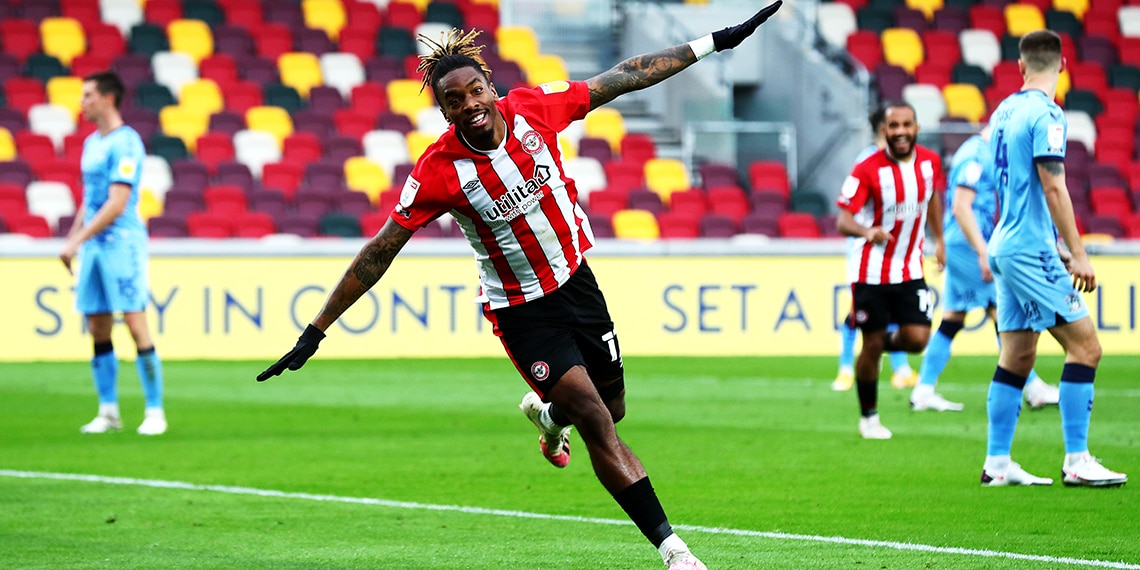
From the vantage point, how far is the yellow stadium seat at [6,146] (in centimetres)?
2145

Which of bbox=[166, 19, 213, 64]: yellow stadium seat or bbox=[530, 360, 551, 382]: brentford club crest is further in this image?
bbox=[166, 19, 213, 64]: yellow stadium seat

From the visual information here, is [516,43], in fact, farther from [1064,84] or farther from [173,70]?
[1064,84]

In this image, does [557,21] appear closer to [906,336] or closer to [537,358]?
[906,336]

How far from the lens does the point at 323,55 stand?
2447 centimetres

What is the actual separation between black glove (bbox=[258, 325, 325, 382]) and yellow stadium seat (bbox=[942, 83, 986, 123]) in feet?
67.7

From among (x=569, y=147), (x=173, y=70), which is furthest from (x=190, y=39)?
(x=569, y=147)

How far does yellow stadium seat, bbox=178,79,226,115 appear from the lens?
22.9 metres

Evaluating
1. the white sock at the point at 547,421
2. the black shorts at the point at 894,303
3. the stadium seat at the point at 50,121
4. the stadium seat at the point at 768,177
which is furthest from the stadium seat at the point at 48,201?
the white sock at the point at 547,421

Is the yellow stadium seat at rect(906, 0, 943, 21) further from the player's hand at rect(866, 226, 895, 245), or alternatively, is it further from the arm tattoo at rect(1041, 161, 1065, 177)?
the arm tattoo at rect(1041, 161, 1065, 177)

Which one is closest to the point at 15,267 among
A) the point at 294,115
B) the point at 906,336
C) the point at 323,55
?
the point at 294,115

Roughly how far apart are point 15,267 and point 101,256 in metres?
7.34

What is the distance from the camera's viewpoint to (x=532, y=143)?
5648 millimetres

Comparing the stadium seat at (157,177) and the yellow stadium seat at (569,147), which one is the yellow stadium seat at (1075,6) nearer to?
the yellow stadium seat at (569,147)

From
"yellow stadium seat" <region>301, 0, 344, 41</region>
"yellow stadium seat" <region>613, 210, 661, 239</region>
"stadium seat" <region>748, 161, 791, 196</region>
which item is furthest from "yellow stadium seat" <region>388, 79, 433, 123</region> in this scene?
"stadium seat" <region>748, 161, 791, 196</region>
